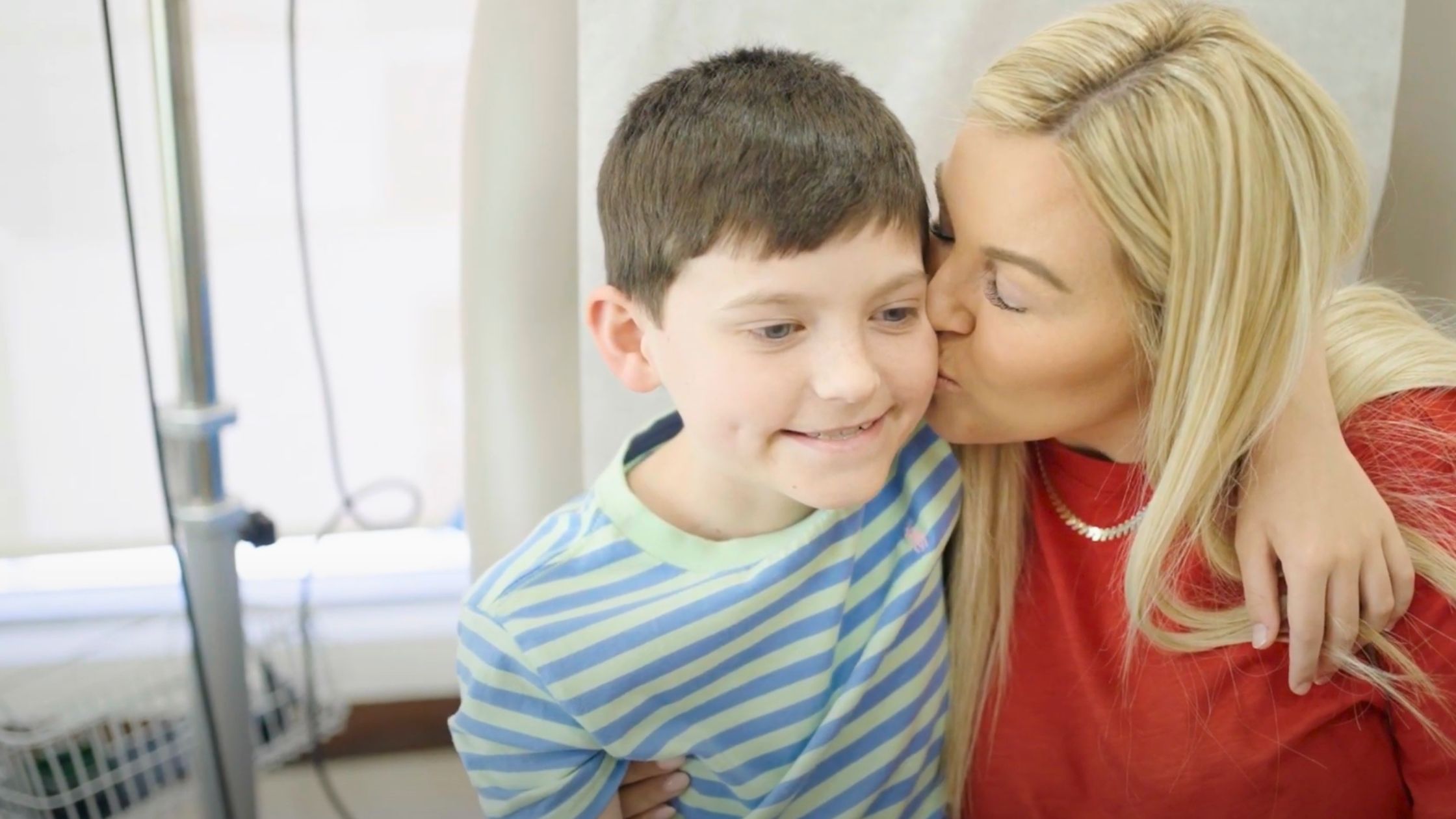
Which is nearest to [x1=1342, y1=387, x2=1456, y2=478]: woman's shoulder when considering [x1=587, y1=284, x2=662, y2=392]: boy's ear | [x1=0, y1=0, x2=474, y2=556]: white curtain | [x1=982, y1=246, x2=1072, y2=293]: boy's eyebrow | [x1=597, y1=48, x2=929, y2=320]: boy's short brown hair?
[x1=982, y1=246, x2=1072, y2=293]: boy's eyebrow

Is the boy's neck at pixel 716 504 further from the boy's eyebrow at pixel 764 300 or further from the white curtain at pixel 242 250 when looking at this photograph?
the white curtain at pixel 242 250

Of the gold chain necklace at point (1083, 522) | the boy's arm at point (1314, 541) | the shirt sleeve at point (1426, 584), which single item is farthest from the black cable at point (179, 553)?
the shirt sleeve at point (1426, 584)

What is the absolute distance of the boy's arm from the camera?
786 mm

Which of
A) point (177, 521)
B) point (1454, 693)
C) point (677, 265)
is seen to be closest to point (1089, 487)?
point (1454, 693)

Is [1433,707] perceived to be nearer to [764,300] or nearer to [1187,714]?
[1187,714]

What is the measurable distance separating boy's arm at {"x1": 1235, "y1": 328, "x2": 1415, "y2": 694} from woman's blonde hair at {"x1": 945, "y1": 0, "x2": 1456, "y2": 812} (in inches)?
0.9

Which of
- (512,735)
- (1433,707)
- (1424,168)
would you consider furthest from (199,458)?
(1424,168)

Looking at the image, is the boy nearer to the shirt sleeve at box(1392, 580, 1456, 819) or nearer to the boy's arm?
the boy's arm

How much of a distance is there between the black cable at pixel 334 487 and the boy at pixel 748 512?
475mm

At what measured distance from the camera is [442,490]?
1.33m

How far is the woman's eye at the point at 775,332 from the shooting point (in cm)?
72

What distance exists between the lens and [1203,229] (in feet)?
2.51

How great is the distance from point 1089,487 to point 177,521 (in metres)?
0.76

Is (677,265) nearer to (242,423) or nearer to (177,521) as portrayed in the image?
(177,521)
